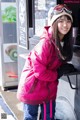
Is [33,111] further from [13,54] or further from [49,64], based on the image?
[13,54]

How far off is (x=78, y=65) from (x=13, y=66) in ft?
7.48

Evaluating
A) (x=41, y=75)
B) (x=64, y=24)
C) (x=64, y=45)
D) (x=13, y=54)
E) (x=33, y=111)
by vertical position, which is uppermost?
(x=64, y=24)

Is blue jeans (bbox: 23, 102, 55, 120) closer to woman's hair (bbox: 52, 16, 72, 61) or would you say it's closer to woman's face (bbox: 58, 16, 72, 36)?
woman's hair (bbox: 52, 16, 72, 61)

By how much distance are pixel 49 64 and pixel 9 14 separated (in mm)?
2233

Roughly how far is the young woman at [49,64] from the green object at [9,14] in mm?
2011

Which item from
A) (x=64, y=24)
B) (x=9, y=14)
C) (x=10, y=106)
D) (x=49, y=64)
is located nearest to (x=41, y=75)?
(x=49, y=64)

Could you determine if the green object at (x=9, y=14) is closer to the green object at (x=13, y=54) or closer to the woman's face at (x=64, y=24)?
the green object at (x=13, y=54)

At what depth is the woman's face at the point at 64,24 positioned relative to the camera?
1.68 meters

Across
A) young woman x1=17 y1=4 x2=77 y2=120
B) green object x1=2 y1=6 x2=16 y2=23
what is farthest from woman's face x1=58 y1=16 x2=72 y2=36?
green object x1=2 y1=6 x2=16 y2=23

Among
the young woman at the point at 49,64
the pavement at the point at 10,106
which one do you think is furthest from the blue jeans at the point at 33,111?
the pavement at the point at 10,106

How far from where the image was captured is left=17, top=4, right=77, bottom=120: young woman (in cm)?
169

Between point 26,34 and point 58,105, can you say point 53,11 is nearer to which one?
point 58,105

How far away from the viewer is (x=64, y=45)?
5.80ft

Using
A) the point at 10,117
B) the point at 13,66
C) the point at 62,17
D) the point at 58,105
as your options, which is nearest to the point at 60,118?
the point at 58,105
